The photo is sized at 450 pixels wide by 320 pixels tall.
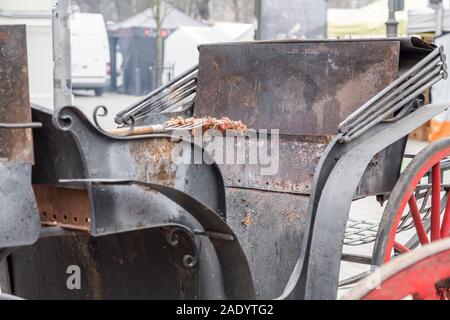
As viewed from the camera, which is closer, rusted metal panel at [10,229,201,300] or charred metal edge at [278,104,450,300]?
rusted metal panel at [10,229,201,300]

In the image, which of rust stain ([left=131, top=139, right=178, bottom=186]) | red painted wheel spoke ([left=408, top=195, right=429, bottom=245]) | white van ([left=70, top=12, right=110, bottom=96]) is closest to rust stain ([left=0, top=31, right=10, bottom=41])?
rust stain ([left=131, top=139, right=178, bottom=186])

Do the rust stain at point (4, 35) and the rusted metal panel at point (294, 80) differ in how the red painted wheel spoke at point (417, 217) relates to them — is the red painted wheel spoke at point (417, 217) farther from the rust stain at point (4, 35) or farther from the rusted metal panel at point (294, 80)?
the rust stain at point (4, 35)

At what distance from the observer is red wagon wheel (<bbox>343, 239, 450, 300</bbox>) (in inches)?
92.8

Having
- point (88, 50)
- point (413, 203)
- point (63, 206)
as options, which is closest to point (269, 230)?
point (413, 203)

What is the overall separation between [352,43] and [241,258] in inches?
57.0

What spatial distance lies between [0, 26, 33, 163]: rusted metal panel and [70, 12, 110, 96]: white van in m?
20.6

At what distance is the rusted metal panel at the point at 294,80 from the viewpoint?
3.74 meters

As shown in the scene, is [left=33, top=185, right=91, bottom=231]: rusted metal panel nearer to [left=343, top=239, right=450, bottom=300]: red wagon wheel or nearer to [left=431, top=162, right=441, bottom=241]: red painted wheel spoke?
[left=343, top=239, right=450, bottom=300]: red wagon wheel

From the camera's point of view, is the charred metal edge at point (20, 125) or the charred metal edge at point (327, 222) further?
the charred metal edge at point (327, 222)

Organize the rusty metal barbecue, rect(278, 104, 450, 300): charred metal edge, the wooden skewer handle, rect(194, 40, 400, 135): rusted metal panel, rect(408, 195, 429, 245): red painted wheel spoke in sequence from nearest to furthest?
the rusty metal barbecue < the wooden skewer handle < rect(278, 104, 450, 300): charred metal edge < rect(408, 195, 429, 245): red painted wheel spoke < rect(194, 40, 400, 135): rusted metal panel

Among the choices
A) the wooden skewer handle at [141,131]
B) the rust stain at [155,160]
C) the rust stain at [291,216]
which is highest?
the wooden skewer handle at [141,131]

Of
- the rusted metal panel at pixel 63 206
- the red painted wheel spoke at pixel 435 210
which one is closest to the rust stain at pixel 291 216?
the red painted wheel spoke at pixel 435 210

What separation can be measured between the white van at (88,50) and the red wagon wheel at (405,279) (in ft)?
68.7

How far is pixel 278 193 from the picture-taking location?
377 centimetres
